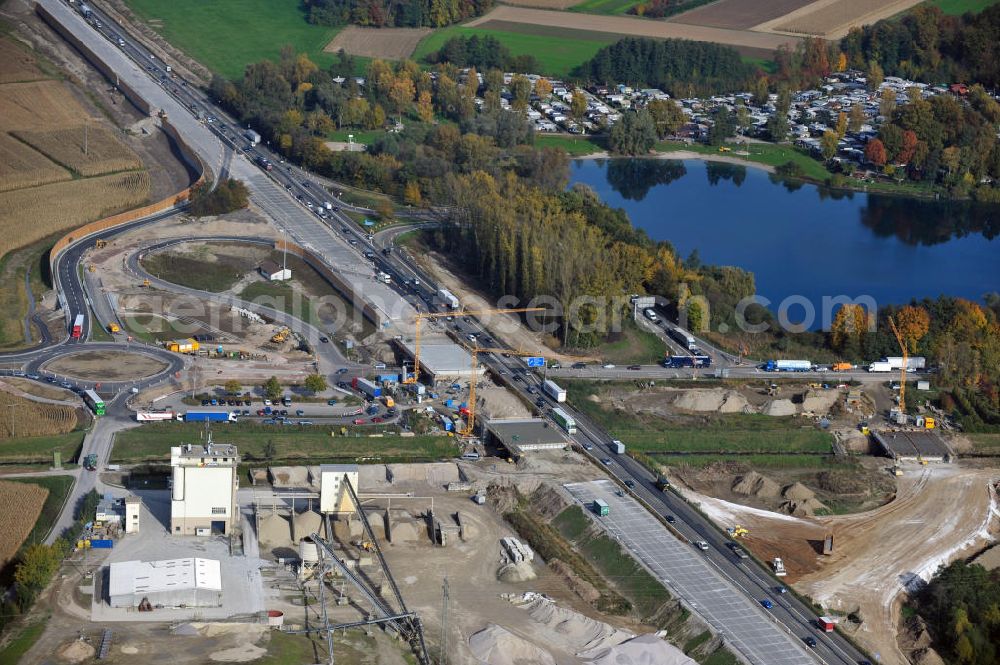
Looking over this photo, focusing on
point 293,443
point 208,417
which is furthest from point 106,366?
point 293,443

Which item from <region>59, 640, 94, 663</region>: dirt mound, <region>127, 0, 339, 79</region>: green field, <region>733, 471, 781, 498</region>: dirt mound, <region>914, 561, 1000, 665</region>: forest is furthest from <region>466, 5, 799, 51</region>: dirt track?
<region>59, 640, 94, 663</region>: dirt mound

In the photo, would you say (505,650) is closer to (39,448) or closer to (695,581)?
(695,581)

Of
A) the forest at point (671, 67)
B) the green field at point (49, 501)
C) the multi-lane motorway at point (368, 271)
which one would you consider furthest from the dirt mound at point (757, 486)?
the forest at point (671, 67)

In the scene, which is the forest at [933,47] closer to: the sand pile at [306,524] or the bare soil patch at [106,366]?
the bare soil patch at [106,366]

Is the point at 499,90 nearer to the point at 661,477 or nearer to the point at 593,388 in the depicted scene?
the point at 593,388

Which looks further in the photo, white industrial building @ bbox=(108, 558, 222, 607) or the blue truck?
the blue truck

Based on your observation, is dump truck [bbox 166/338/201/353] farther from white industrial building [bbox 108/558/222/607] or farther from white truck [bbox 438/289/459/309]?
white industrial building [bbox 108/558/222/607]
